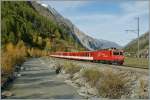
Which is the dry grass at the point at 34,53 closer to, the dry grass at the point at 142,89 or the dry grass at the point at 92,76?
the dry grass at the point at 92,76

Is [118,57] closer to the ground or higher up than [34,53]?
higher up

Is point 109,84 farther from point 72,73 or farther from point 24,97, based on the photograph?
point 72,73

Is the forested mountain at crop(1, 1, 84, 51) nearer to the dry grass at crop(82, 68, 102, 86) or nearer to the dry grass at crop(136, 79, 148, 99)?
the dry grass at crop(82, 68, 102, 86)

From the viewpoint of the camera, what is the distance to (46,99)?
88.6ft

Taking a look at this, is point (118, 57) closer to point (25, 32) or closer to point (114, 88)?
point (114, 88)

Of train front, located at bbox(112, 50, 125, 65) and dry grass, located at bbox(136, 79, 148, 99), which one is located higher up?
train front, located at bbox(112, 50, 125, 65)

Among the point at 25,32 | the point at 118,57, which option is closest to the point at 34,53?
the point at 25,32

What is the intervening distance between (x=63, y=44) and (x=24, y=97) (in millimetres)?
159078

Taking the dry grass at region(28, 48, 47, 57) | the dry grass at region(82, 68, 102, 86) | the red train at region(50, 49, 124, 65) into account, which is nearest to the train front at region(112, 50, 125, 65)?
the red train at region(50, 49, 124, 65)

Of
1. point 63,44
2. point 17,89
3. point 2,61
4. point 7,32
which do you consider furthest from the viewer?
point 63,44

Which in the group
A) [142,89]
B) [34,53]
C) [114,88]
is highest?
[34,53]

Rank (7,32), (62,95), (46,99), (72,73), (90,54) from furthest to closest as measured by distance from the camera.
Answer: (7,32), (90,54), (72,73), (62,95), (46,99)

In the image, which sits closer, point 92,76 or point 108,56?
point 92,76

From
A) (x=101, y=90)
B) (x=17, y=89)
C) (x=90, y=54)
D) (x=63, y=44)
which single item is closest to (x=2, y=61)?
(x=17, y=89)
